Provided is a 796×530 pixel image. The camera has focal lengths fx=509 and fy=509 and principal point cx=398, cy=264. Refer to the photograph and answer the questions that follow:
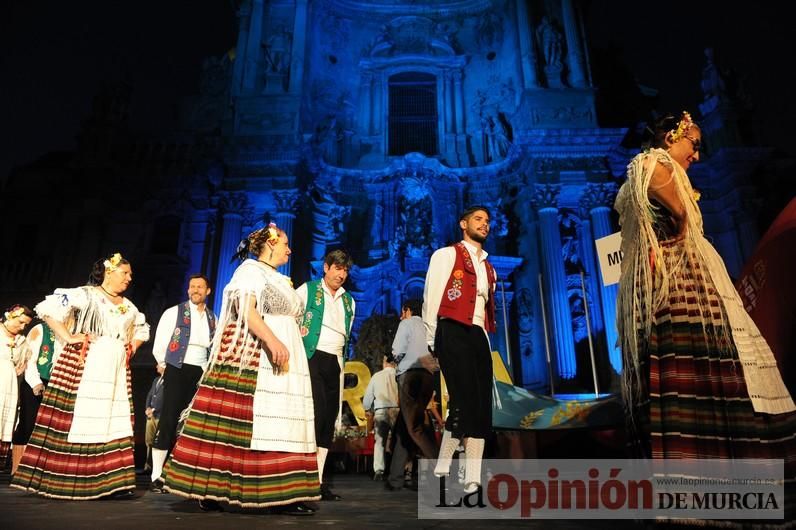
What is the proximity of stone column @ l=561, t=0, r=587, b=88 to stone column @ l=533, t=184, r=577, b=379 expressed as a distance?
441 centimetres

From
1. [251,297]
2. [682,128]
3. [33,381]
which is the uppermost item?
[682,128]

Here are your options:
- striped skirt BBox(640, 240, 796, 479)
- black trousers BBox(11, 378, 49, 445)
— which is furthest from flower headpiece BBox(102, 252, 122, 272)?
striped skirt BBox(640, 240, 796, 479)

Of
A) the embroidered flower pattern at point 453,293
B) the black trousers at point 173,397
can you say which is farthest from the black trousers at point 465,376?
the black trousers at point 173,397

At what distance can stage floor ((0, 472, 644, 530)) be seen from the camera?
2.46 m

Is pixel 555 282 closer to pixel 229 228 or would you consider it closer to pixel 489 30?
pixel 229 228

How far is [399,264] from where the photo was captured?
570 inches

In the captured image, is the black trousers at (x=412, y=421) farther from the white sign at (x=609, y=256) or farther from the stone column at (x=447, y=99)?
the stone column at (x=447, y=99)

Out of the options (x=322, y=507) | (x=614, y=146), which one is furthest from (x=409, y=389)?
(x=614, y=146)

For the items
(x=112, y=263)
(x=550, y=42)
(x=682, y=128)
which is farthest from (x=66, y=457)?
(x=550, y=42)

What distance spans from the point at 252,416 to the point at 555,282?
11774 millimetres

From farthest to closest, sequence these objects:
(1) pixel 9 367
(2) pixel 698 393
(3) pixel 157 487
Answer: (1) pixel 9 367 < (3) pixel 157 487 < (2) pixel 698 393

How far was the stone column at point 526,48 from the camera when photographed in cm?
1655

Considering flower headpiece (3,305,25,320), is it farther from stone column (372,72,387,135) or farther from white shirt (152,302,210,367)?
stone column (372,72,387,135)

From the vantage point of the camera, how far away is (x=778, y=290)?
3.34 m
